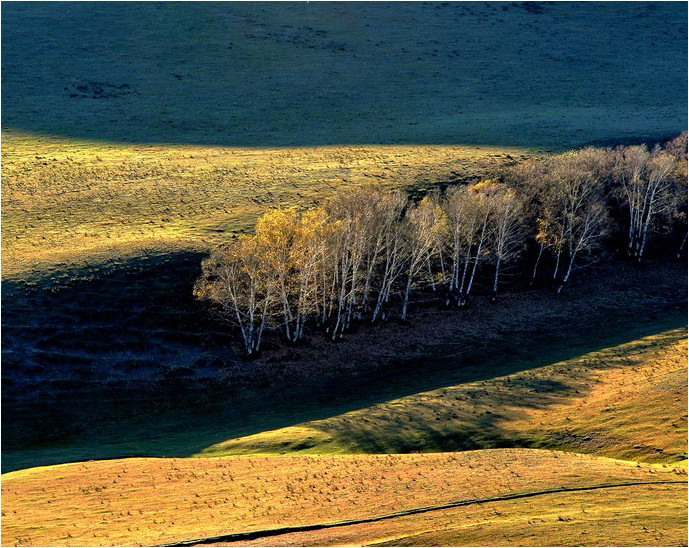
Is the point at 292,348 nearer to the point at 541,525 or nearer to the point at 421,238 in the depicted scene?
the point at 421,238

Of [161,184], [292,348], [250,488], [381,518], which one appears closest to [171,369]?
[292,348]

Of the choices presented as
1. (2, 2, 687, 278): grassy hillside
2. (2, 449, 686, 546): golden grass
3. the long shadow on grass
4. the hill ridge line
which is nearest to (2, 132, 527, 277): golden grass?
(2, 2, 687, 278): grassy hillside

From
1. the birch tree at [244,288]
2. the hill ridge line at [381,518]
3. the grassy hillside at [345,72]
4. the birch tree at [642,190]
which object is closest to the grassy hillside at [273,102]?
the grassy hillside at [345,72]

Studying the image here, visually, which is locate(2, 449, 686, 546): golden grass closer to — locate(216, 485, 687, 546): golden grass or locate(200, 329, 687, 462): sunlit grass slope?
locate(216, 485, 687, 546): golden grass

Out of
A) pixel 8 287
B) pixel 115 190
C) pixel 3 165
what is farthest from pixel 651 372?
pixel 3 165

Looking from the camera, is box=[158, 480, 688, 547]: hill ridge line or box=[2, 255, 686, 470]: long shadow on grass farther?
box=[2, 255, 686, 470]: long shadow on grass
